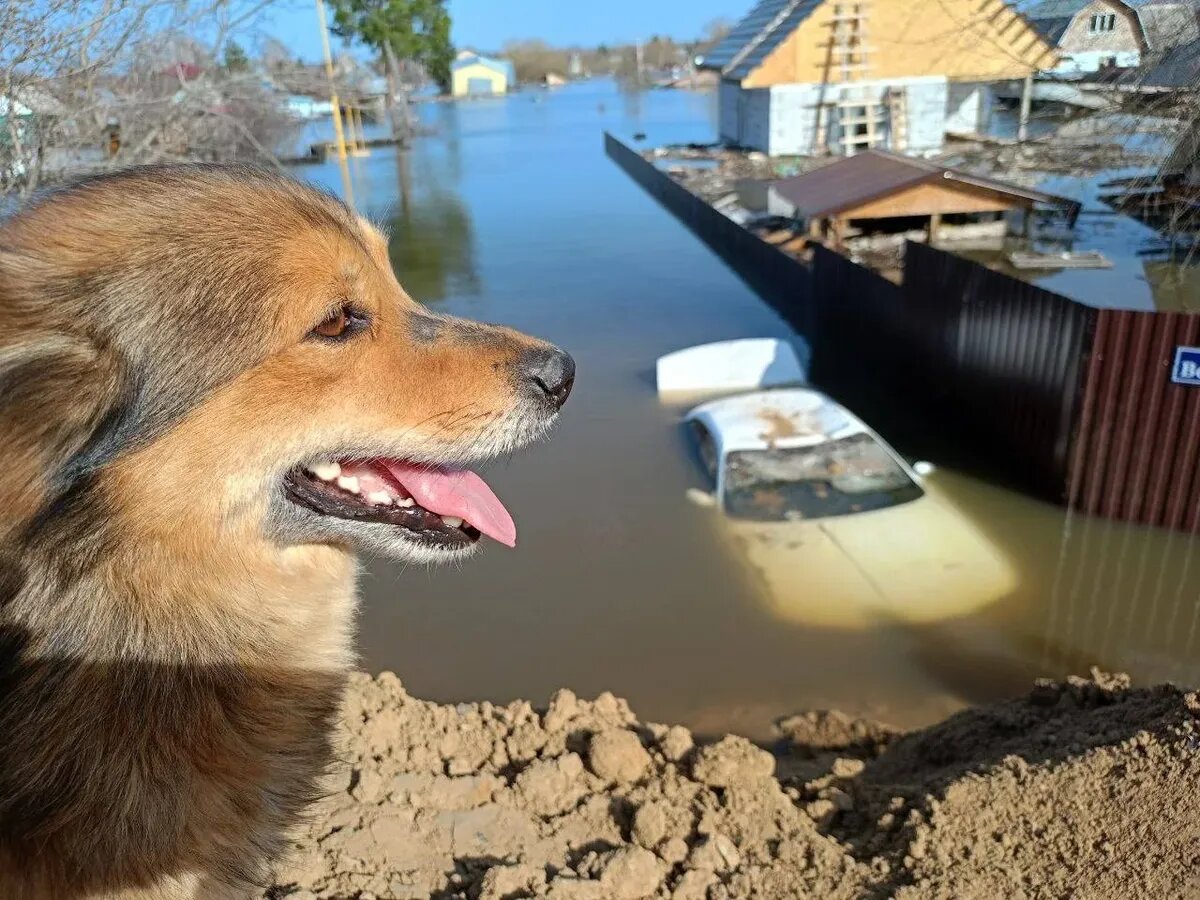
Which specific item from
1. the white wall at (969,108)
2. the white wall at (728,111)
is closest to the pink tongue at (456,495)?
the white wall at (969,108)

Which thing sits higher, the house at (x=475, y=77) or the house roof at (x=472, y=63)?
the house roof at (x=472, y=63)

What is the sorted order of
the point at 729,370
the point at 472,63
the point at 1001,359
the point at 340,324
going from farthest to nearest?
the point at 472,63 → the point at 729,370 → the point at 1001,359 → the point at 340,324

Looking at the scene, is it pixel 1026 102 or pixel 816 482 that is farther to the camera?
pixel 1026 102

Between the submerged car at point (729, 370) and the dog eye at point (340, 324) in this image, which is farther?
the submerged car at point (729, 370)

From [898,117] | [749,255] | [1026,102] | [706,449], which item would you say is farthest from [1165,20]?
[898,117]

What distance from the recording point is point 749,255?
19.9 meters

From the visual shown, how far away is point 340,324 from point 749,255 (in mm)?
18724

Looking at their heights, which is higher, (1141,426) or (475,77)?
(475,77)

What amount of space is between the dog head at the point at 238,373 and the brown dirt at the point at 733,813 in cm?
153

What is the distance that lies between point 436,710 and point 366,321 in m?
3.29

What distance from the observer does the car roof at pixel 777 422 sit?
9633mm

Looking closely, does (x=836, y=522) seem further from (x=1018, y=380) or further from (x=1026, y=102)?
(x=1026, y=102)

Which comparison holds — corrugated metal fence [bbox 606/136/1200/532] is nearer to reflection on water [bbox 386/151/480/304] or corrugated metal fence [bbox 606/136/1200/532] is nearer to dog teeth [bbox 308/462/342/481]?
dog teeth [bbox 308/462/342/481]

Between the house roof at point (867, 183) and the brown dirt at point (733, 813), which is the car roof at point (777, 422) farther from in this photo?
the house roof at point (867, 183)
